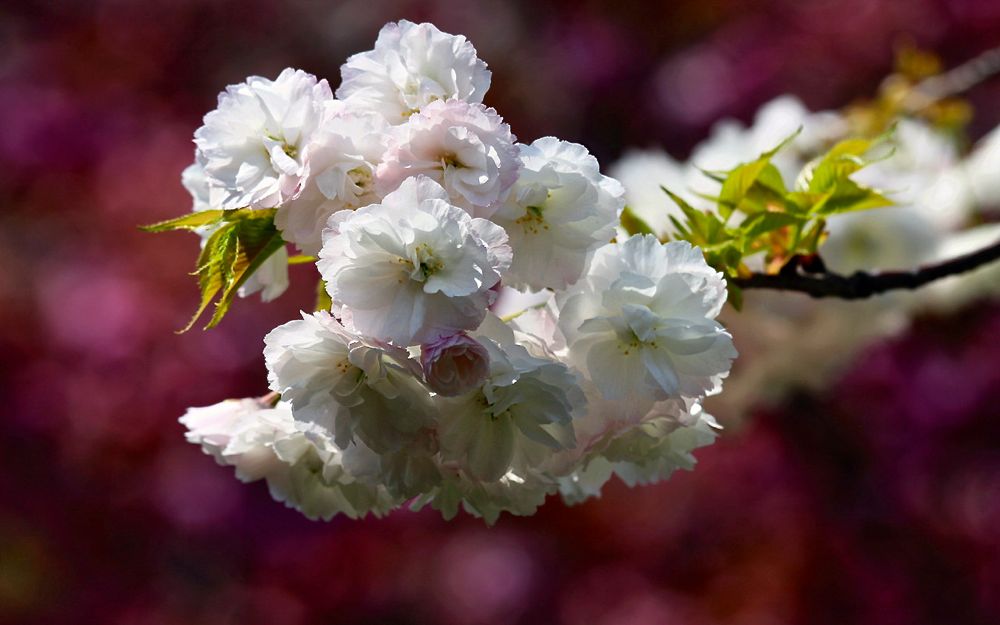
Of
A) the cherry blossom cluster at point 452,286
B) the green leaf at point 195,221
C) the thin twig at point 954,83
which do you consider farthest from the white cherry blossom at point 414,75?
the thin twig at point 954,83

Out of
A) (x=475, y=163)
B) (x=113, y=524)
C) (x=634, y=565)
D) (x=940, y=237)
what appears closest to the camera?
(x=475, y=163)

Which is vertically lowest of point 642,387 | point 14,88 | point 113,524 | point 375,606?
point 375,606

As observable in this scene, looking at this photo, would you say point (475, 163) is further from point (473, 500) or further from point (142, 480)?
point (142, 480)

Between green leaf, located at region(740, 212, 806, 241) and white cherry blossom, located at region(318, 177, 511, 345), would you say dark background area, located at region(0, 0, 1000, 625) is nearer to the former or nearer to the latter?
green leaf, located at region(740, 212, 806, 241)

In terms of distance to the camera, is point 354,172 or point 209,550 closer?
→ point 354,172

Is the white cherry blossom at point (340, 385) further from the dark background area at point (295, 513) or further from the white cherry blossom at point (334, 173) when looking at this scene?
the dark background area at point (295, 513)

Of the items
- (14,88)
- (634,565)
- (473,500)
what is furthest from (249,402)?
(14,88)
